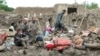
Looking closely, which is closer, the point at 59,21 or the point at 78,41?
the point at 78,41

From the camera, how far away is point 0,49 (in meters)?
15.6

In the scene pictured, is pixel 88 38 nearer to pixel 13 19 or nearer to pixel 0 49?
pixel 0 49

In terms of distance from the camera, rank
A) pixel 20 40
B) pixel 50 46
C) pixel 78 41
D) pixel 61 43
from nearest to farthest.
A: pixel 61 43 → pixel 50 46 → pixel 78 41 → pixel 20 40

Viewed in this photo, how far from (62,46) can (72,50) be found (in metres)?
0.40

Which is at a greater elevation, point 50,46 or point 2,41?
point 2,41

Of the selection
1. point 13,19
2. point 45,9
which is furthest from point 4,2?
point 13,19

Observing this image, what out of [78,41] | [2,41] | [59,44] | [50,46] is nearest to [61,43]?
[59,44]

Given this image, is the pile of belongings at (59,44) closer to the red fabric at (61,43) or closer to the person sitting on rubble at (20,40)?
the red fabric at (61,43)

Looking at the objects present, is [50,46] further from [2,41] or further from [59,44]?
[2,41]

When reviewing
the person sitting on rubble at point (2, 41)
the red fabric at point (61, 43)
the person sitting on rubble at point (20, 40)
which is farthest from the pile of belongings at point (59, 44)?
the person sitting on rubble at point (2, 41)

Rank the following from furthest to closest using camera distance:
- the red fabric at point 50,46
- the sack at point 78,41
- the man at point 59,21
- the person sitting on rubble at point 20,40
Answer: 1. the man at point 59,21
2. the person sitting on rubble at point 20,40
3. the sack at point 78,41
4. the red fabric at point 50,46

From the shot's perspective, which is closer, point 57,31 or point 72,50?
point 72,50

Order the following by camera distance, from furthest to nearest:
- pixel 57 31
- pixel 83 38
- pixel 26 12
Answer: pixel 26 12 < pixel 57 31 < pixel 83 38

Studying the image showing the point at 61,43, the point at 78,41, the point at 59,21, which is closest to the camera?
the point at 61,43
